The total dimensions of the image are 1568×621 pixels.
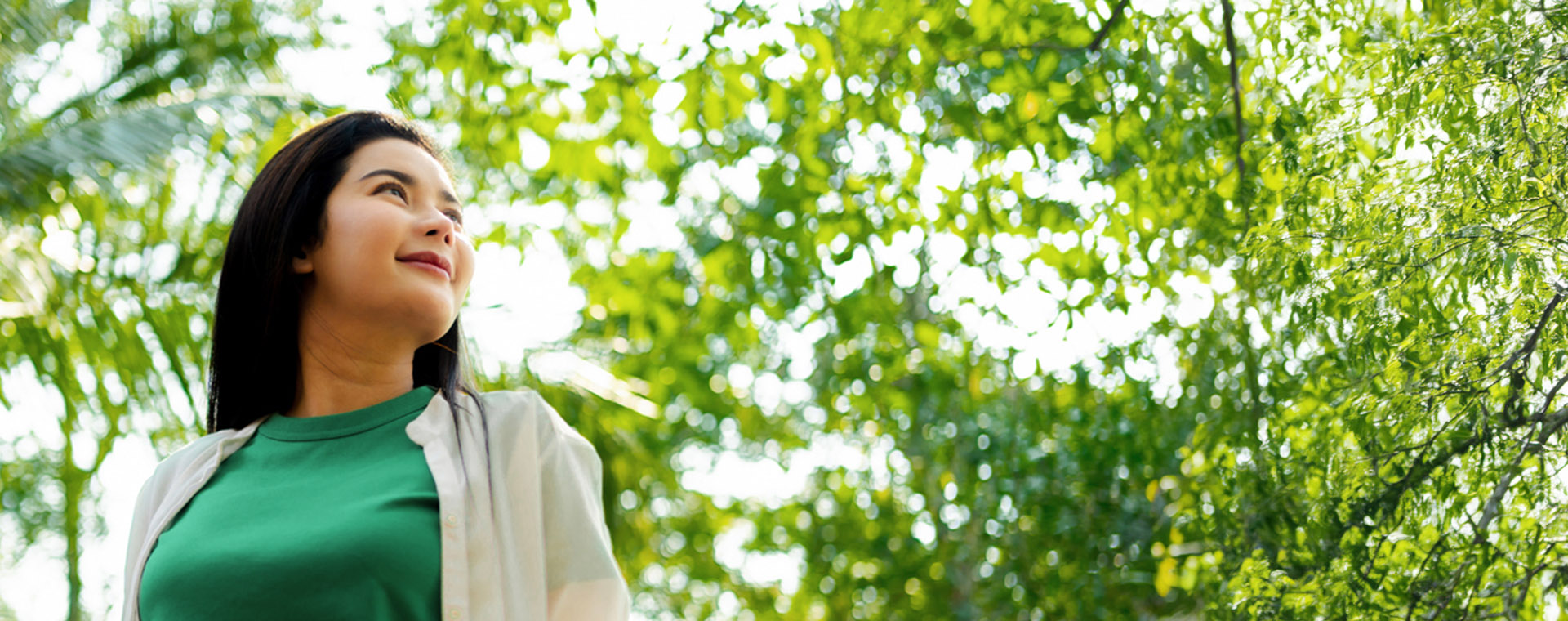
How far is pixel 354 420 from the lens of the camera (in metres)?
1.23

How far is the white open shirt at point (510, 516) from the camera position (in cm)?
107

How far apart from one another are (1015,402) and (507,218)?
2841 millimetres

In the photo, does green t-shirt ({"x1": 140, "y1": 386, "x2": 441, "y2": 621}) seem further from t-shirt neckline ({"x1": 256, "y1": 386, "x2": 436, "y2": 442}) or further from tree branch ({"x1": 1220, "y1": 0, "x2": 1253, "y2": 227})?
tree branch ({"x1": 1220, "y1": 0, "x2": 1253, "y2": 227})

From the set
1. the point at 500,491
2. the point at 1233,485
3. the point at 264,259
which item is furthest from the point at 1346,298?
the point at 264,259

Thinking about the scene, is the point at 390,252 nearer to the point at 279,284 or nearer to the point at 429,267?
the point at 429,267

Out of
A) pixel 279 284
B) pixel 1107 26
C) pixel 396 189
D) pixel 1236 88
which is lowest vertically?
pixel 279 284

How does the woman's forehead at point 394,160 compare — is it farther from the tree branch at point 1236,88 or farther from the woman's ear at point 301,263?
the tree branch at point 1236,88

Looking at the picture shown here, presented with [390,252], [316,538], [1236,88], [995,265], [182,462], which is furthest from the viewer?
[995,265]

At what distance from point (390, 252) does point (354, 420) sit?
0.19 metres

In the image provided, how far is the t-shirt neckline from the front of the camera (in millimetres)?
1229

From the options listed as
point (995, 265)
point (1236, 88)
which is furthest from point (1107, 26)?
point (995, 265)

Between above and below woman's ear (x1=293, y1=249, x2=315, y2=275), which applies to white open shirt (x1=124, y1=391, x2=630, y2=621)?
below

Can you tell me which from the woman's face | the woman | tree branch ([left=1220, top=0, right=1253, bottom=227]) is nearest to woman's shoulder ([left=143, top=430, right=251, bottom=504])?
the woman

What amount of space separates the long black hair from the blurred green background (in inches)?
21.7
